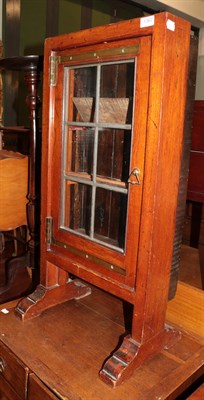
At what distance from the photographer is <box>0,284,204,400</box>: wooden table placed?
119cm

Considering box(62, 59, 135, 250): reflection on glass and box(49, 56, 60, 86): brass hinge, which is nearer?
box(62, 59, 135, 250): reflection on glass

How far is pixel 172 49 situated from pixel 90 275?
31.5 inches

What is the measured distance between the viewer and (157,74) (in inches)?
41.9

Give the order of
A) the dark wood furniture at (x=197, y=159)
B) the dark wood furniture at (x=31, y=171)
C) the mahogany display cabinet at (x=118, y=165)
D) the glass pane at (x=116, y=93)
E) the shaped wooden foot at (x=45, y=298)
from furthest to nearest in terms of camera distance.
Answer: the dark wood furniture at (x=197, y=159) → the dark wood furniture at (x=31, y=171) → the shaped wooden foot at (x=45, y=298) → the glass pane at (x=116, y=93) → the mahogany display cabinet at (x=118, y=165)

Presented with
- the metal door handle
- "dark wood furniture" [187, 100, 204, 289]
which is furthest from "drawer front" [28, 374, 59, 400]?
"dark wood furniture" [187, 100, 204, 289]

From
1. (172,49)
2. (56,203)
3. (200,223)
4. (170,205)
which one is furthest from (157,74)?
(200,223)

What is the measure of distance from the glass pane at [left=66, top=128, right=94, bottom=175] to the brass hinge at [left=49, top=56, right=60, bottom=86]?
188 mm

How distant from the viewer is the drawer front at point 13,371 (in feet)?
4.29

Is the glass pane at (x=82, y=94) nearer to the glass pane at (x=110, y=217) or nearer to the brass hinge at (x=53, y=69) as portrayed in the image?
the brass hinge at (x=53, y=69)

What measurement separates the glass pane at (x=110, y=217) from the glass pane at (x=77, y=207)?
0.20 feet

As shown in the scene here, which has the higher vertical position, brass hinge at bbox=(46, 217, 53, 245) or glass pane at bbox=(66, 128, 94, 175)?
glass pane at bbox=(66, 128, 94, 175)

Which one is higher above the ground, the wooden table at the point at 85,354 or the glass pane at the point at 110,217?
the glass pane at the point at 110,217

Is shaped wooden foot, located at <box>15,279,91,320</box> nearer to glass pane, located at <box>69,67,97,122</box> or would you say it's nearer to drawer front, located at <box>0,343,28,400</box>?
drawer front, located at <box>0,343,28,400</box>

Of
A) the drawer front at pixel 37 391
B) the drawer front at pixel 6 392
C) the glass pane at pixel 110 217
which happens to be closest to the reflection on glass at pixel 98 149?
the glass pane at pixel 110 217
